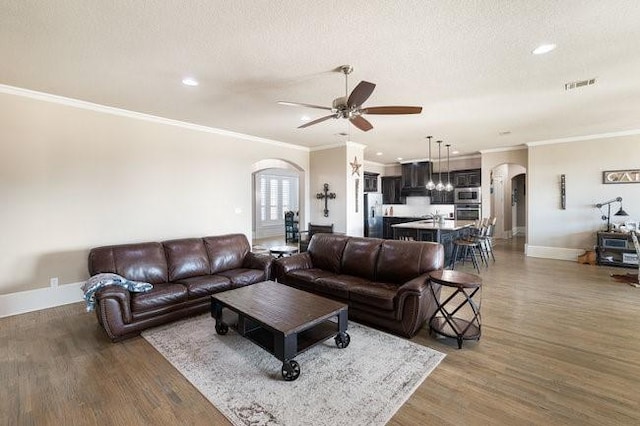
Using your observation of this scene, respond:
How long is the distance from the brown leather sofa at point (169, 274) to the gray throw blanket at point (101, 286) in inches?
2.5

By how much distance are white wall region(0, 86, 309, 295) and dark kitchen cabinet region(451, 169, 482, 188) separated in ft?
24.8

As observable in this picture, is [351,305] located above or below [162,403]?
above

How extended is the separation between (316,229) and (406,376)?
5381 mm

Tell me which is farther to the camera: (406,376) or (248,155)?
(248,155)

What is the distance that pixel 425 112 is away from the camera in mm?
4660

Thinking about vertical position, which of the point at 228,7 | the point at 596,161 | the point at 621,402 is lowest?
the point at 621,402

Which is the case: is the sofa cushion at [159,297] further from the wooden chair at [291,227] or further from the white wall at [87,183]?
the wooden chair at [291,227]

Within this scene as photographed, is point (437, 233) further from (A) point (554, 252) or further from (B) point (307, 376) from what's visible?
(B) point (307, 376)

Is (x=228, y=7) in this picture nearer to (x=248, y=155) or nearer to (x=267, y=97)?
(x=267, y=97)

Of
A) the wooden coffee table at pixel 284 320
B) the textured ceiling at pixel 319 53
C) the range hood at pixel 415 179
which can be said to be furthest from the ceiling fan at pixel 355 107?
the range hood at pixel 415 179

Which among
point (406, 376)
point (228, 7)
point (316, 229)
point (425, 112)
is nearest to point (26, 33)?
point (228, 7)

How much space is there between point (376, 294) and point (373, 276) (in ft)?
2.29

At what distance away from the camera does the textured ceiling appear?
2.21 m

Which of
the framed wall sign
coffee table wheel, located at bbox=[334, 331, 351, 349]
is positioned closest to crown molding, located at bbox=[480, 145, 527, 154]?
the framed wall sign
